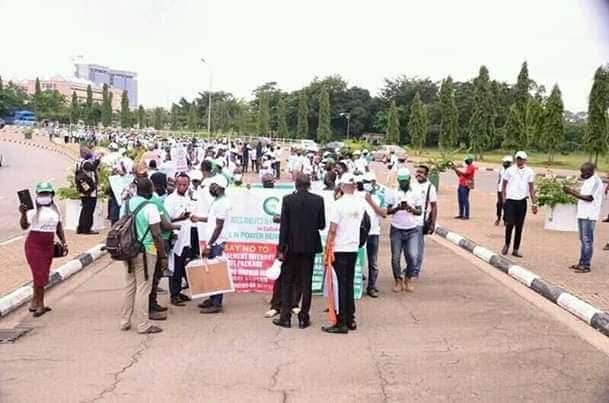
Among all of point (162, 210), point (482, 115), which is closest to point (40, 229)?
point (162, 210)

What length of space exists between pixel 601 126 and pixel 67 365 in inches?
1815

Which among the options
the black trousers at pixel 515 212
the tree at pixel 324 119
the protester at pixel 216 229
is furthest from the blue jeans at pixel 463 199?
the tree at pixel 324 119

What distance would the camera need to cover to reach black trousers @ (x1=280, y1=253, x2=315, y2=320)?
25.8 feet

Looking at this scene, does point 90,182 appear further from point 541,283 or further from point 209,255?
point 541,283

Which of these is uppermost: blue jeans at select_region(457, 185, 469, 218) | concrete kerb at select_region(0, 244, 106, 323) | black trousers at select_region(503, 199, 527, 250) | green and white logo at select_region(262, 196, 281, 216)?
green and white logo at select_region(262, 196, 281, 216)

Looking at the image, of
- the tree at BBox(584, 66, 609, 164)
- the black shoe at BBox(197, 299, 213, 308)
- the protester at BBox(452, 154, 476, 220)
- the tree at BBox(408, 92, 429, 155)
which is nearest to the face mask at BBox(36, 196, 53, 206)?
the black shoe at BBox(197, 299, 213, 308)

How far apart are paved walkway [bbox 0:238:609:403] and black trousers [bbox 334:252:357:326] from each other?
0.20 metres

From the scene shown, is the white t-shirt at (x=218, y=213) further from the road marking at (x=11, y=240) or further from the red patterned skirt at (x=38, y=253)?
the road marking at (x=11, y=240)

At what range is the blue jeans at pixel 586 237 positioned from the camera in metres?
11.1

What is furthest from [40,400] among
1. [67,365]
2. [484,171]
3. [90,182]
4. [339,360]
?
[484,171]

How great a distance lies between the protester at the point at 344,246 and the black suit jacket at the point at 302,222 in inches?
6.8

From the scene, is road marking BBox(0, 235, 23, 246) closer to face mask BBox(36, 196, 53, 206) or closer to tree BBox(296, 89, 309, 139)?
face mask BBox(36, 196, 53, 206)

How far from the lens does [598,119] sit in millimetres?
46750

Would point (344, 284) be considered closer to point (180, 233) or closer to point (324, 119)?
point (180, 233)
